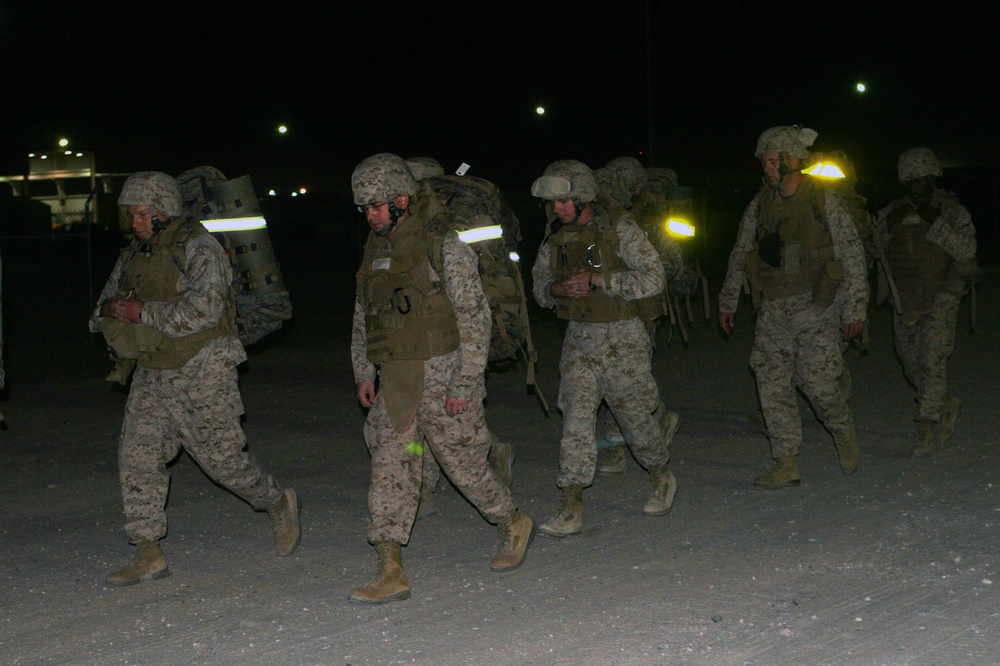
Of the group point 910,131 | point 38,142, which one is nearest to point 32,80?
point 38,142

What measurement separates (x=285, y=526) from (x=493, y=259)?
1774 millimetres

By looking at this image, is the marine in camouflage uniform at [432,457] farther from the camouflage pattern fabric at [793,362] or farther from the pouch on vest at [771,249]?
the camouflage pattern fabric at [793,362]

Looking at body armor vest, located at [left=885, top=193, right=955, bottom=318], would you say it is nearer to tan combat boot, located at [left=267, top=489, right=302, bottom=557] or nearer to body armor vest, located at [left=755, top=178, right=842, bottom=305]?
body armor vest, located at [left=755, top=178, right=842, bottom=305]

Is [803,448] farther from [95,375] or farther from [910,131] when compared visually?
[910,131]

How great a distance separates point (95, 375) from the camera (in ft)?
41.1

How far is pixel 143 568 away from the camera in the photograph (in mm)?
5504

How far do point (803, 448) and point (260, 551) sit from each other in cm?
404

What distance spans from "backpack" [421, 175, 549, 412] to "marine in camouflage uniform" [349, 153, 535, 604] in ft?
0.83

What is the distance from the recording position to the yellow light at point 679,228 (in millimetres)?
8547

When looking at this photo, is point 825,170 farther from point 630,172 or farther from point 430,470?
point 430,470

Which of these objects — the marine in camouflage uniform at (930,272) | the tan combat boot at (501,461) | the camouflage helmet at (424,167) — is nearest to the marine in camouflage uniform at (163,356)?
the camouflage helmet at (424,167)

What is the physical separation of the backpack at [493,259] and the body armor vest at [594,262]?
403 millimetres

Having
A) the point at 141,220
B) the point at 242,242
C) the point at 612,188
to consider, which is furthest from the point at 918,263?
the point at 141,220

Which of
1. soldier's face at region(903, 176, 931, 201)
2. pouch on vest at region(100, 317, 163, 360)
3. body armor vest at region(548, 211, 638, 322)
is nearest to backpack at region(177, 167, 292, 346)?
pouch on vest at region(100, 317, 163, 360)
